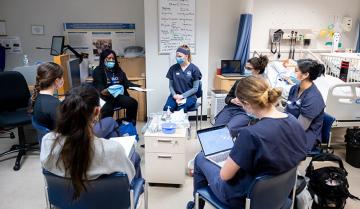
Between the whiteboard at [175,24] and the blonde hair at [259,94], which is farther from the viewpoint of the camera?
the whiteboard at [175,24]

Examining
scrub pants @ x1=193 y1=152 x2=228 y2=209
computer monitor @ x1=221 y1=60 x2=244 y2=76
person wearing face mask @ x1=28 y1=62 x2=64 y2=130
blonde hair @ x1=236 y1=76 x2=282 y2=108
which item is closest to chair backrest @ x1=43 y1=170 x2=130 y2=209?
scrub pants @ x1=193 y1=152 x2=228 y2=209

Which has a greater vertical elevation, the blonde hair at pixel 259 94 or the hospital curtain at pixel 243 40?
the hospital curtain at pixel 243 40

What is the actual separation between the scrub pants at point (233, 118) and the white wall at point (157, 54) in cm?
146

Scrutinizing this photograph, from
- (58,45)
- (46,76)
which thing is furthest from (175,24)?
(46,76)

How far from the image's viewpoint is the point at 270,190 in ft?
4.42

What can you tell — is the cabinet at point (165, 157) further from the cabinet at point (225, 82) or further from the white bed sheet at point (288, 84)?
the cabinet at point (225, 82)

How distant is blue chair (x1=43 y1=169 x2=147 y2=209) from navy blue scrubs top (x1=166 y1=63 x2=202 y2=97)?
2.26 meters

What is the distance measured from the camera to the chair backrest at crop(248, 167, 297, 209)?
1305 mm

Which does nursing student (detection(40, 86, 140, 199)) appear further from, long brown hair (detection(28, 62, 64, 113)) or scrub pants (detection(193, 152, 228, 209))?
long brown hair (detection(28, 62, 64, 113))

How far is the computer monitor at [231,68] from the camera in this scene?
439 centimetres

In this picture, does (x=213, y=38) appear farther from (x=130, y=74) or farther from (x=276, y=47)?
(x=130, y=74)

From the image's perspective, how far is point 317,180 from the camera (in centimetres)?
212

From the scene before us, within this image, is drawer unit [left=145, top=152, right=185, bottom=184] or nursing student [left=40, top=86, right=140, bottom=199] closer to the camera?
nursing student [left=40, top=86, right=140, bottom=199]

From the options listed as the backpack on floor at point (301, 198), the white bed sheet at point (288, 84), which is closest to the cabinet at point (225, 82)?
the white bed sheet at point (288, 84)
